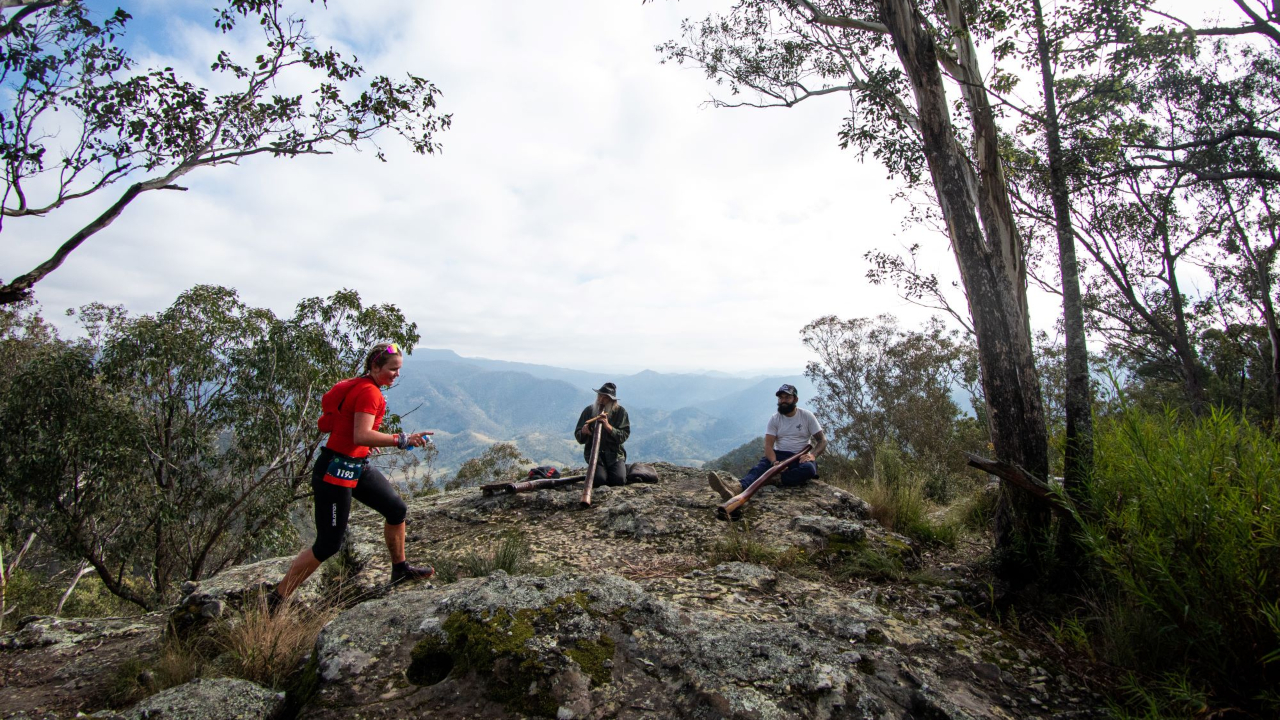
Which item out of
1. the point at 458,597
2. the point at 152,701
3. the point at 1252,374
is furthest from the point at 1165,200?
the point at 152,701

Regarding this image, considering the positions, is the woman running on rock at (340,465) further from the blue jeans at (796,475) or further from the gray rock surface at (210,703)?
the blue jeans at (796,475)

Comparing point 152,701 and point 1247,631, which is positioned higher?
point 1247,631

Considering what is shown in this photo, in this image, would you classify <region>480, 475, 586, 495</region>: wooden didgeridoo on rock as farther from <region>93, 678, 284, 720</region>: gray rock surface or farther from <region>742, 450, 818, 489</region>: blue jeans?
<region>93, 678, 284, 720</region>: gray rock surface

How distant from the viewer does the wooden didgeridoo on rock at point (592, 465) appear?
6.45 metres

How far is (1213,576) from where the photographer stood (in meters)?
2.17

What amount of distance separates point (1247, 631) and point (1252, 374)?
26.7m

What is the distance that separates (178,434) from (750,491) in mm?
11960

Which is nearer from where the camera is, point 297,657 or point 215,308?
point 297,657

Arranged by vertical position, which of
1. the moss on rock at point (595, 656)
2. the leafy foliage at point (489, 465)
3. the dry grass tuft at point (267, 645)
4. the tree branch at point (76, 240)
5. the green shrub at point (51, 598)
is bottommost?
the green shrub at point (51, 598)

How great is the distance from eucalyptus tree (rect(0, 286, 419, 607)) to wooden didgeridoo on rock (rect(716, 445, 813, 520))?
9.03 metres

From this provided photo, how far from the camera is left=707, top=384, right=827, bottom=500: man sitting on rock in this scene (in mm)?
6992

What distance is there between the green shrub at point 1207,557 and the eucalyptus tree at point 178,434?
491 inches

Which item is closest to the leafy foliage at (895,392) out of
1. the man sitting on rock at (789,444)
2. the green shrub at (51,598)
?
the man sitting on rock at (789,444)

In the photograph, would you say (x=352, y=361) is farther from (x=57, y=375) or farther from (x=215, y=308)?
(x=57, y=375)
